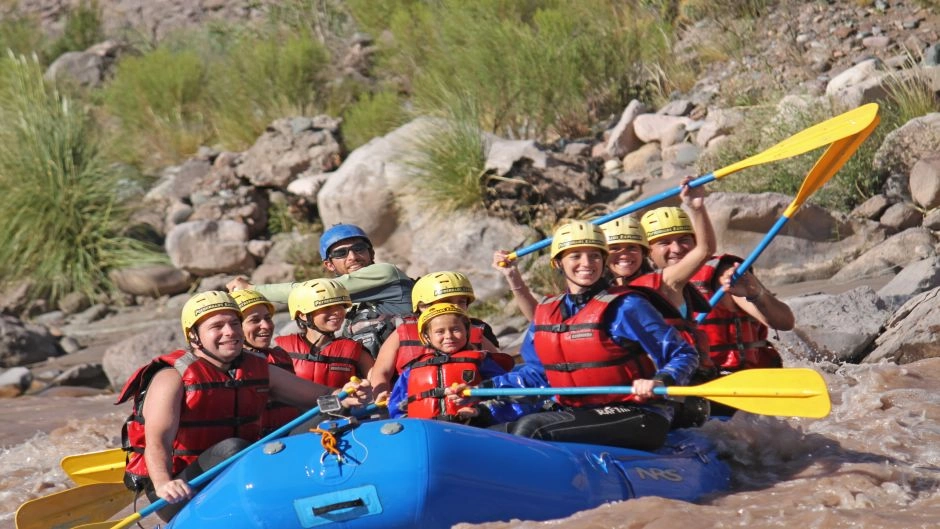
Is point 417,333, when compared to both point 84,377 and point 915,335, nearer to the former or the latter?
point 915,335

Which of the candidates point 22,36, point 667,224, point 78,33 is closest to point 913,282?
point 667,224

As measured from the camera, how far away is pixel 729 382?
4707 mm

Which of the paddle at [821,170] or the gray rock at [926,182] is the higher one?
the paddle at [821,170]

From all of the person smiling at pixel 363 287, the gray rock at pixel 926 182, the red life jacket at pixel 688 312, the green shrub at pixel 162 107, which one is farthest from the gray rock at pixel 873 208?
the green shrub at pixel 162 107

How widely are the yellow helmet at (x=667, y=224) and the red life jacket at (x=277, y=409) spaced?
5.32ft

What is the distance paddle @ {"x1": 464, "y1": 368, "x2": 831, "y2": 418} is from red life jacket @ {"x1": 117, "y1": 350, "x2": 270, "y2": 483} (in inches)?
33.9

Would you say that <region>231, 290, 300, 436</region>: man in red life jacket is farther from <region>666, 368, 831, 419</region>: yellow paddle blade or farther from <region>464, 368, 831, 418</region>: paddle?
<region>666, 368, 831, 419</region>: yellow paddle blade

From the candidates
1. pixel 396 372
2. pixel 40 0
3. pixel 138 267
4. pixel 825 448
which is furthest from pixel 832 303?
pixel 40 0

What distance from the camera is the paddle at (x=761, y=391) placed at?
452cm

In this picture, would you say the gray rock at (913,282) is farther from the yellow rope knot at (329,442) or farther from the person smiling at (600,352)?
the yellow rope knot at (329,442)

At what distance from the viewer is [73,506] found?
204 inches

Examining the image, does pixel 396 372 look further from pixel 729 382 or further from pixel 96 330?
pixel 96 330

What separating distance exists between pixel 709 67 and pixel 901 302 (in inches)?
258

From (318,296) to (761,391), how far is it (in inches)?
84.9
